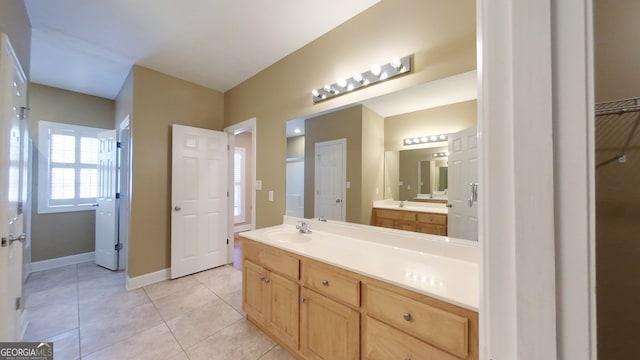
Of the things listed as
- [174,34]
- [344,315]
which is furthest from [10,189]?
[344,315]

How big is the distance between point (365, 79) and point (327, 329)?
1.77 meters

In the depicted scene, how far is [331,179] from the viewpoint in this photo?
211 cm

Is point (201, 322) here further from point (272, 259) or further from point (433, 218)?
point (433, 218)

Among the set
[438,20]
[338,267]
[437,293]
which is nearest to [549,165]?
[437,293]

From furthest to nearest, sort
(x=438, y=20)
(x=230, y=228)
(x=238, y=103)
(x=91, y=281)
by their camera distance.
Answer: (x=230, y=228), (x=238, y=103), (x=91, y=281), (x=438, y=20)

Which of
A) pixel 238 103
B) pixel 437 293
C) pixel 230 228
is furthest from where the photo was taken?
pixel 230 228

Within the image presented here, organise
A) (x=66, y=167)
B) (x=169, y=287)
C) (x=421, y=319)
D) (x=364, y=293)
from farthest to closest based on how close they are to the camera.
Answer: (x=66, y=167), (x=169, y=287), (x=364, y=293), (x=421, y=319)

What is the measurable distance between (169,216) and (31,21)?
2.16m

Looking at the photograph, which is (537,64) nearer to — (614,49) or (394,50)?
(614,49)

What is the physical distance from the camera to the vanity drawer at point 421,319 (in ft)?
3.07

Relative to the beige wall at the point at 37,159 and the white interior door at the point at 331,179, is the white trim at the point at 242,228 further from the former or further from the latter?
the white interior door at the point at 331,179

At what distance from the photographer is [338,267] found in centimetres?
133

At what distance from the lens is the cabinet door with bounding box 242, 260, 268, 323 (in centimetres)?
185

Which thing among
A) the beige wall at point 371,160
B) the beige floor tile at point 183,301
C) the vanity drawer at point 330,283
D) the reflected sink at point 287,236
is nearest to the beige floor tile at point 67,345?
the beige floor tile at point 183,301
